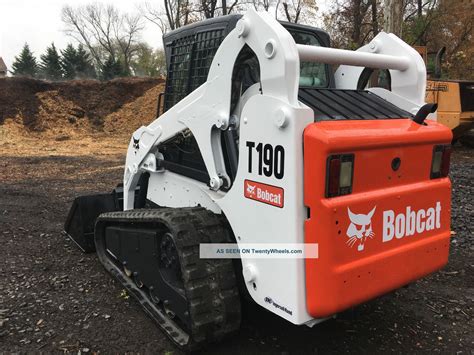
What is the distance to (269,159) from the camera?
Answer: 2.29 meters

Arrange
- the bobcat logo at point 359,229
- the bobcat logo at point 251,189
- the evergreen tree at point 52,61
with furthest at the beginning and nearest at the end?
the evergreen tree at point 52,61 < the bobcat logo at point 251,189 < the bobcat logo at point 359,229

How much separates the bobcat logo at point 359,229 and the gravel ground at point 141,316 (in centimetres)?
102

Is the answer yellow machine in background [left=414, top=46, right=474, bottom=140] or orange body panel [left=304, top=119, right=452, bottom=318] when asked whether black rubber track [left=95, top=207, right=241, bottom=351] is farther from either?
yellow machine in background [left=414, top=46, right=474, bottom=140]

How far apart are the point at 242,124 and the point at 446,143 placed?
4.36 feet

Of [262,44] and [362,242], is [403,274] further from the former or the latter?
[262,44]

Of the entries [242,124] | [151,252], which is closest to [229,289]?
[151,252]

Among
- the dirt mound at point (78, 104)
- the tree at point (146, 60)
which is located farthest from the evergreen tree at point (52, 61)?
the dirt mound at point (78, 104)

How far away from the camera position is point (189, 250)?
104 inches

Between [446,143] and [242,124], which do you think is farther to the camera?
[446,143]

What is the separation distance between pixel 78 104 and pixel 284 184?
20.2m

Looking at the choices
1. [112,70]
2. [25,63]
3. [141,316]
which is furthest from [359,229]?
[25,63]

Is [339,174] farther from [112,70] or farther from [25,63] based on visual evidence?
[25,63]

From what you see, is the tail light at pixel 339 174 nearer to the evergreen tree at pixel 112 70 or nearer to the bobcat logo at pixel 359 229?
the bobcat logo at pixel 359 229

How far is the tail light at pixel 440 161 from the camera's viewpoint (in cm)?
272
